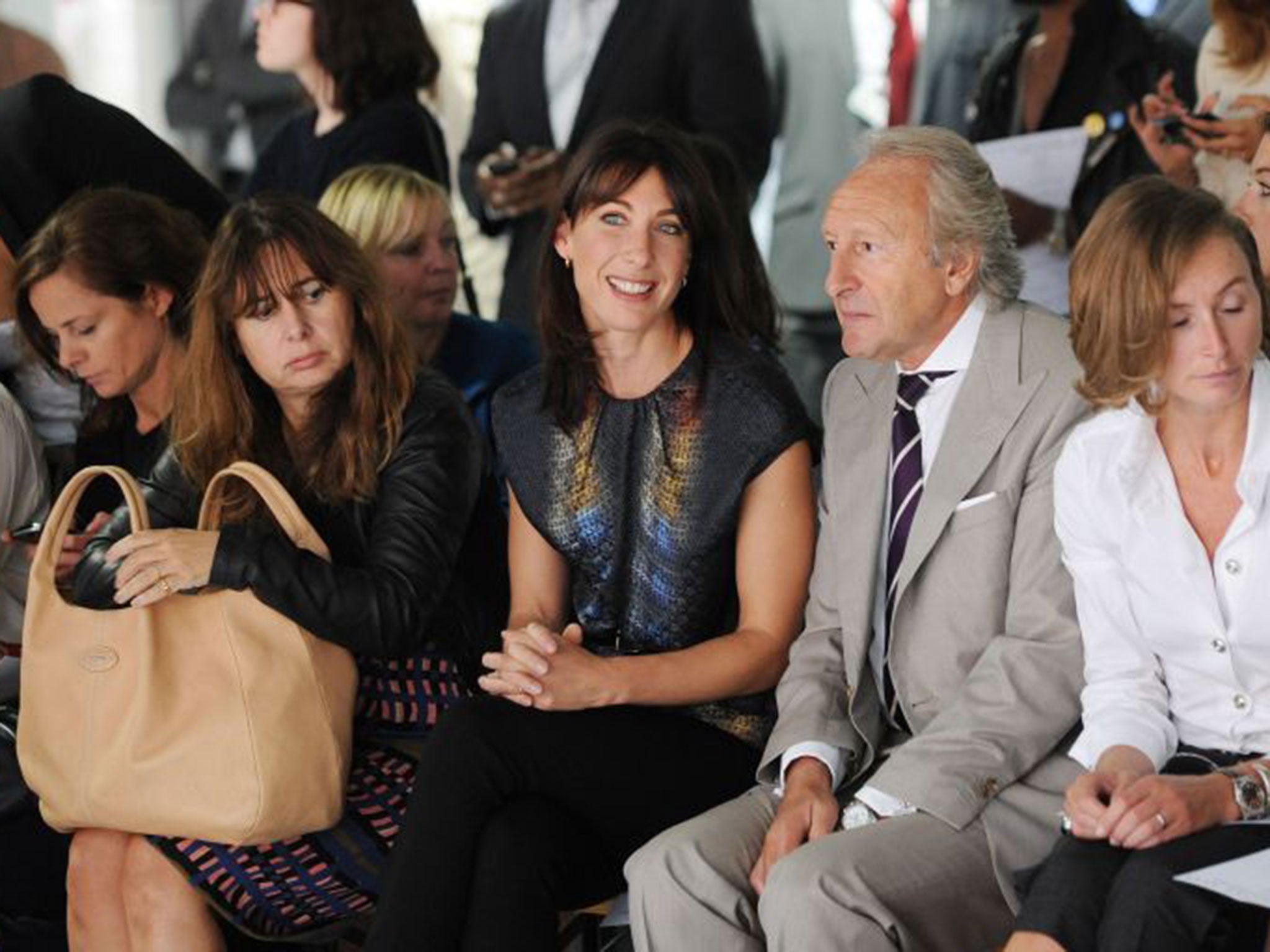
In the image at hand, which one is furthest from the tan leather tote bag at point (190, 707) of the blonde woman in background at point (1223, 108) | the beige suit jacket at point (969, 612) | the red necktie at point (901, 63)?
the red necktie at point (901, 63)

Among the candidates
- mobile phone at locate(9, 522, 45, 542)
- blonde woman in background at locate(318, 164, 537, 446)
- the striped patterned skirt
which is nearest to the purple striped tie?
the striped patterned skirt

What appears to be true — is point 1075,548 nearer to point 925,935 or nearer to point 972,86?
point 925,935

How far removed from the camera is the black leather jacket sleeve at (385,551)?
3.21 metres

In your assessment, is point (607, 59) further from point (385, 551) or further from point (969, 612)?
point (969, 612)

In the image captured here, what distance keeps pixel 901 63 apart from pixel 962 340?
2.19 metres

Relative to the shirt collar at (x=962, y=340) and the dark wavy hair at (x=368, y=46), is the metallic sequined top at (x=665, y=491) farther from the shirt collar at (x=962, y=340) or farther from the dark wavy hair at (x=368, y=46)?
the dark wavy hair at (x=368, y=46)

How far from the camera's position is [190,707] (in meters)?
3.21

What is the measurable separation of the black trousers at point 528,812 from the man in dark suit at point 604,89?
6.12 feet

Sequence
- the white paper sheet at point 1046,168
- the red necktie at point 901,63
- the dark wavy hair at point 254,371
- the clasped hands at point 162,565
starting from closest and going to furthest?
the clasped hands at point 162,565
the dark wavy hair at point 254,371
the white paper sheet at point 1046,168
the red necktie at point 901,63

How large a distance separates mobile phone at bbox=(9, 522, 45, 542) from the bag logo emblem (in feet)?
1.86

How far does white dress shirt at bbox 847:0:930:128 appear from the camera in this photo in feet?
16.8

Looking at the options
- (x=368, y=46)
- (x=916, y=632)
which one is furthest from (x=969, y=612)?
(x=368, y=46)

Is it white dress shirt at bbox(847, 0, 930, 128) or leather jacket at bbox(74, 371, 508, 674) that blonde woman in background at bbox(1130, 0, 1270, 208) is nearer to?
white dress shirt at bbox(847, 0, 930, 128)

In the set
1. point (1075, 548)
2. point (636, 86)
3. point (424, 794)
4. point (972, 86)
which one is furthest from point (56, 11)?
point (1075, 548)
